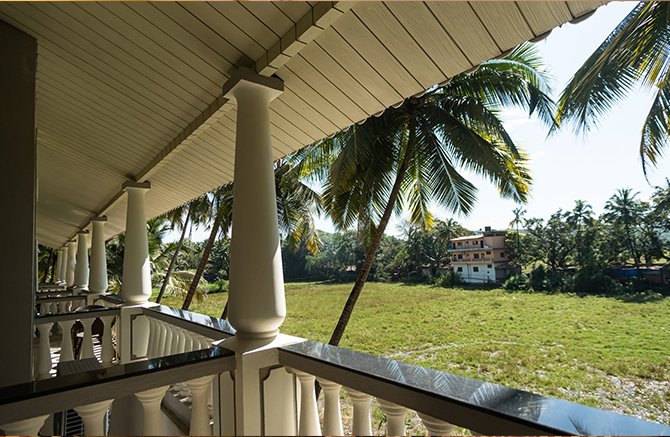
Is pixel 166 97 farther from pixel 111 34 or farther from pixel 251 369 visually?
pixel 251 369

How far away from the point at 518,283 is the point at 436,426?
23179 mm

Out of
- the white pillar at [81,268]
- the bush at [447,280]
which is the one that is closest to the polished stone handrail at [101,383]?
the white pillar at [81,268]

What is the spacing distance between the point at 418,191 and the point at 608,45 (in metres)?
3.95

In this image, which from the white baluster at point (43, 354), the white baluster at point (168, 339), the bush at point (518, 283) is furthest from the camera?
the bush at point (518, 283)

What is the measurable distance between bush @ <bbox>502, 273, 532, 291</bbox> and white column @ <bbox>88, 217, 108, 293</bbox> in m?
21.4

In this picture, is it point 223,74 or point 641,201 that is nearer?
point 223,74

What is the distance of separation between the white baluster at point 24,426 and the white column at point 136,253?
2765 mm

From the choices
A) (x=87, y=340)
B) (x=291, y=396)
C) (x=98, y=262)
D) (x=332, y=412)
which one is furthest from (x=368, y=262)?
(x=332, y=412)

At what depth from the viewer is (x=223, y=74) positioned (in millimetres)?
2260

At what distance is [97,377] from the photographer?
4.67 feet

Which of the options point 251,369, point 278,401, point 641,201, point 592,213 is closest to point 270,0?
point 251,369

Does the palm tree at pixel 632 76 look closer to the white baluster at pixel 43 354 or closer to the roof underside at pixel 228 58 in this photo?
the roof underside at pixel 228 58

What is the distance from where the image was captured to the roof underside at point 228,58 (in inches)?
65.4

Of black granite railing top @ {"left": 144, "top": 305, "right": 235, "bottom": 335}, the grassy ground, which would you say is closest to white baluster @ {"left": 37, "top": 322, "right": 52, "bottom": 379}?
black granite railing top @ {"left": 144, "top": 305, "right": 235, "bottom": 335}
